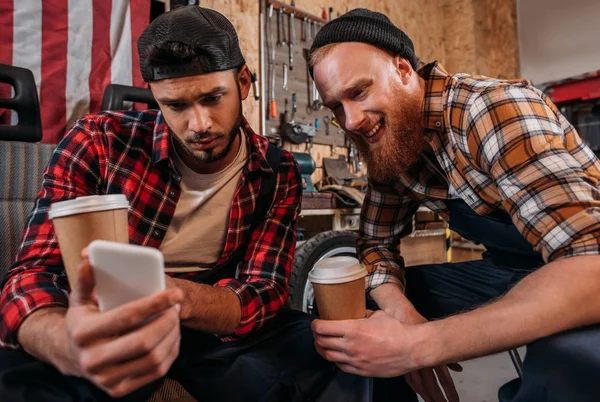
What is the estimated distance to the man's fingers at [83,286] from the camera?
1.73 ft

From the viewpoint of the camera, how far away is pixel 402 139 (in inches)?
49.3

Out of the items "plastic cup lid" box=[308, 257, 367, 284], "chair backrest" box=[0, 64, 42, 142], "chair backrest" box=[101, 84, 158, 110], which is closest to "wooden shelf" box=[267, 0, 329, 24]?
"chair backrest" box=[101, 84, 158, 110]

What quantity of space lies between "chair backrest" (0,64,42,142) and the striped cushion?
2.9 inches

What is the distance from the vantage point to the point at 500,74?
4.36m

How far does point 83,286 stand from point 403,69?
107 centimetres

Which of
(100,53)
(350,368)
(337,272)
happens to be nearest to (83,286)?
(337,272)

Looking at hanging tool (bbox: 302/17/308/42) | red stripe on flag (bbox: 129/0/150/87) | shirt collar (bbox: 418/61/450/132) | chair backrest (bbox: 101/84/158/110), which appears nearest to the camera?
shirt collar (bbox: 418/61/450/132)

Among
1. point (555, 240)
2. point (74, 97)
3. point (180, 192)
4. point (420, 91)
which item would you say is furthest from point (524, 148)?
point (74, 97)

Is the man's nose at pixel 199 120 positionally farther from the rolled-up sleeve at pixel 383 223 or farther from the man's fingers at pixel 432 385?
the man's fingers at pixel 432 385

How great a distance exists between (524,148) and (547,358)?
0.44 m

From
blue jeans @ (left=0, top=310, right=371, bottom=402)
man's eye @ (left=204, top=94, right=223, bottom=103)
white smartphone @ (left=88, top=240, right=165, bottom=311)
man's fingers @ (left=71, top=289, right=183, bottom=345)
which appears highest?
man's eye @ (left=204, top=94, right=223, bottom=103)

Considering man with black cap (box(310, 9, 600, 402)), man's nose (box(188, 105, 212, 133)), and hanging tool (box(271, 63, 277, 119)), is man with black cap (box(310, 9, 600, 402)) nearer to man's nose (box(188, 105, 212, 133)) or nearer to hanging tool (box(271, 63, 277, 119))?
man's nose (box(188, 105, 212, 133))

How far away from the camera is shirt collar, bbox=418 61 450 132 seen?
1212 mm

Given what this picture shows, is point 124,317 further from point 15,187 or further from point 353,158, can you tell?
point 353,158
